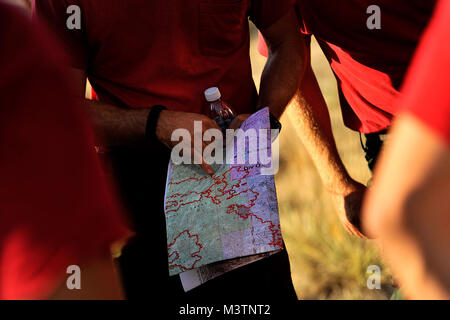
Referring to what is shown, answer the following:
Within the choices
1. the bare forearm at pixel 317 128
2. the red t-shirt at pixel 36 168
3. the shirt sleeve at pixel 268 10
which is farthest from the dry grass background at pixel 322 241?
the red t-shirt at pixel 36 168

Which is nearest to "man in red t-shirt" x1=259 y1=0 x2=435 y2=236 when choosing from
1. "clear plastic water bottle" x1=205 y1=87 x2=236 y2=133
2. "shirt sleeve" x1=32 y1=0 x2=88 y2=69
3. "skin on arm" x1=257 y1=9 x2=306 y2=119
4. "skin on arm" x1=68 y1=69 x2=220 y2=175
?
"skin on arm" x1=257 y1=9 x2=306 y2=119

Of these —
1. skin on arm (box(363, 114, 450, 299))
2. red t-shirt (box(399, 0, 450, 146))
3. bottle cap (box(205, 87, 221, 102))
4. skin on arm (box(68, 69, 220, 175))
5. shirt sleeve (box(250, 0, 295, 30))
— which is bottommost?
→ skin on arm (box(363, 114, 450, 299))

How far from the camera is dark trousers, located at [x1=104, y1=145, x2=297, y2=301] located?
220 cm

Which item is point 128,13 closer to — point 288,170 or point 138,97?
point 138,97

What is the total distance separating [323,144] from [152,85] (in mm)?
1233

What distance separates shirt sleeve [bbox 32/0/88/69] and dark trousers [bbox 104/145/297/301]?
0.41 metres

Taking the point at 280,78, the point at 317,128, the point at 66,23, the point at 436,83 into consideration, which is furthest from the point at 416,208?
the point at 317,128

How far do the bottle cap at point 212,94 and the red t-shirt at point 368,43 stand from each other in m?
0.75

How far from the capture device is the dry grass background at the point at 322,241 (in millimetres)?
3697

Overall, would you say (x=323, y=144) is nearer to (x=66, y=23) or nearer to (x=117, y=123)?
(x=117, y=123)

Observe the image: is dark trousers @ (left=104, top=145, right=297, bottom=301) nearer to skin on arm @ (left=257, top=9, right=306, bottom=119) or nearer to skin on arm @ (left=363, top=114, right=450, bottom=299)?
skin on arm @ (left=257, top=9, right=306, bottom=119)

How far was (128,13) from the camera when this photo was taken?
220 cm
